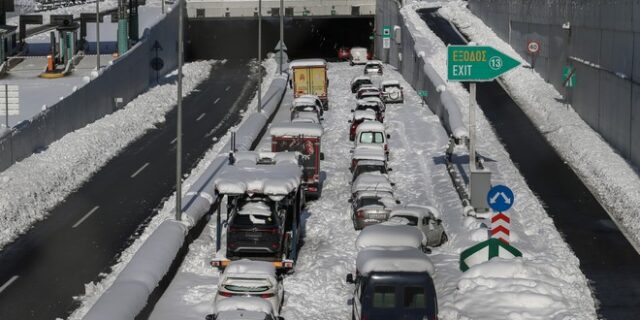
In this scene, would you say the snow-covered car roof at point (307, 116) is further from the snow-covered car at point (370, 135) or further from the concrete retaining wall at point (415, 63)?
the concrete retaining wall at point (415, 63)

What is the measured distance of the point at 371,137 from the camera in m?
49.9

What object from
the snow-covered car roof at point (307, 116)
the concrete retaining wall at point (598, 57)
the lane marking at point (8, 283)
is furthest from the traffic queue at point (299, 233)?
the concrete retaining wall at point (598, 57)

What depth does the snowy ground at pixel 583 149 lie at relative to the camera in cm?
3875

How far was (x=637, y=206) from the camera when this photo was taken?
124 feet

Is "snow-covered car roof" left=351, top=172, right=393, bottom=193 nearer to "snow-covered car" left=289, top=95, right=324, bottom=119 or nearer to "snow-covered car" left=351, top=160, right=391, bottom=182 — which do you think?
"snow-covered car" left=351, top=160, right=391, bottom=182

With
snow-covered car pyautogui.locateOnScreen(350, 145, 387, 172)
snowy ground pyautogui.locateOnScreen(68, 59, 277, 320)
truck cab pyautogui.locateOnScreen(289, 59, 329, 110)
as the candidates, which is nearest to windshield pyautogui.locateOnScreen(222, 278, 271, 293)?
snowy ground pyautogui.locateOnScreen(68, 59, 277, 320)

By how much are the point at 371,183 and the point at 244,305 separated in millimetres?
16019

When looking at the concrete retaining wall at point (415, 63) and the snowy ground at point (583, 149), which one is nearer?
the snowy ground at point (583, 149)

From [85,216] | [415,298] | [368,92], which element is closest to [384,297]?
[415,298]

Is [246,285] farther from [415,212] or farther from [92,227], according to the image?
[92,227]

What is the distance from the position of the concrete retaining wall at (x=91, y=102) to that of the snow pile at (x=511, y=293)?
23.4m

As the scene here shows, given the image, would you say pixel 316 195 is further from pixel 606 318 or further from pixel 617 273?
pixel 606 318

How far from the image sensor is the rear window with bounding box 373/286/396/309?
23.9m

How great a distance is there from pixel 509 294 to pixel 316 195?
15.9 m
